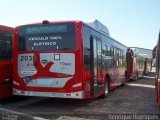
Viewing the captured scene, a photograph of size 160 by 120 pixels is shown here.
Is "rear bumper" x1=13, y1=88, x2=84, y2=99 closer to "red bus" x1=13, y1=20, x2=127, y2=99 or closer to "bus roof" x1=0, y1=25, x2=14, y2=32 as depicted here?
"red bus" x1=13, y1=20, x2=127, y2=99

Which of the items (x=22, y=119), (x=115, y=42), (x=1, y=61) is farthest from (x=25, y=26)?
(x=115, y=42)

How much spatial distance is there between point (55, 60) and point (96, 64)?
2.23 metres

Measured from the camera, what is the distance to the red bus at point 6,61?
12.4 m

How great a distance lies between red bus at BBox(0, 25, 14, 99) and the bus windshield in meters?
0.51

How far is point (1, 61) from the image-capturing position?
12.3 meters

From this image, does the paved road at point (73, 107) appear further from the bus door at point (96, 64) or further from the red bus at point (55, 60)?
the bus door at point (96, 64)

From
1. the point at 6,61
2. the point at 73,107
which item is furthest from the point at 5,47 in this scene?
the point at 73,107

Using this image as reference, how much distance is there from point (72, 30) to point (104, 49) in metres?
3.96

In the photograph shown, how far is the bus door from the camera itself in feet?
43.0

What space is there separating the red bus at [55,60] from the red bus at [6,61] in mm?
360

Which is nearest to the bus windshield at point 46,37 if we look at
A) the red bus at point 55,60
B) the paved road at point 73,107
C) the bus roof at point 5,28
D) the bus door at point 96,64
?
the red bus at point 55,60

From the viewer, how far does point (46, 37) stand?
484 inches

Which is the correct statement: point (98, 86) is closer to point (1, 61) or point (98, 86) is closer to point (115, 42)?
point (1, 61)

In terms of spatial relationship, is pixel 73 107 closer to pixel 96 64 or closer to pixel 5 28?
pixel 96 64
